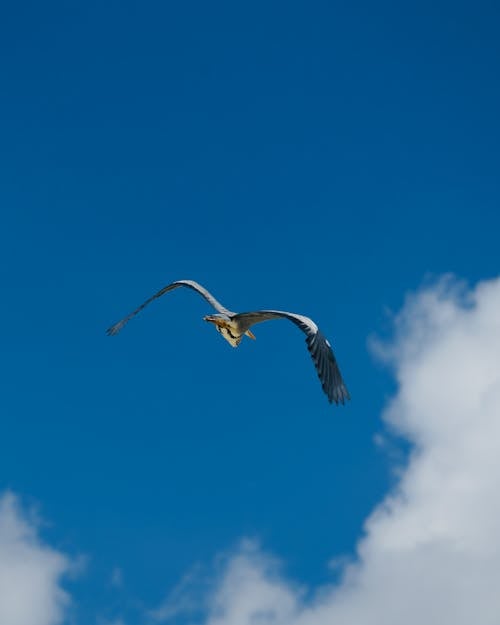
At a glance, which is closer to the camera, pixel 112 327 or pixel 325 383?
pixel 325 383

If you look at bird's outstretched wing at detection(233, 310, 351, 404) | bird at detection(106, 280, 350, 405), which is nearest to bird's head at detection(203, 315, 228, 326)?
bird at detection(106, 280, 350, 405)

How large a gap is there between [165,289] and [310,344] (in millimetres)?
12122

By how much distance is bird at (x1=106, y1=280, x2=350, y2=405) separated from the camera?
27641 mm

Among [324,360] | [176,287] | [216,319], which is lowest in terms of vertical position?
[324,360]

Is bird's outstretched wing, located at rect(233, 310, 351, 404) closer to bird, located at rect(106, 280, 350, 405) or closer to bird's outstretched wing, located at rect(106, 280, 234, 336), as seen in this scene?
bird, located at rect(106, 280, 350, 405)

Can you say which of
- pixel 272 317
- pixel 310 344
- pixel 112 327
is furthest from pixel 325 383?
pixel 112 327

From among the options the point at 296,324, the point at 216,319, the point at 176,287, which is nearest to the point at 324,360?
the point at 296,324

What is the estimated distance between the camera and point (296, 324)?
2861 centimetres

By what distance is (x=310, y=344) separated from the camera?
2753 centimetres

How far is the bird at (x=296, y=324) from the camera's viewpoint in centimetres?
2764

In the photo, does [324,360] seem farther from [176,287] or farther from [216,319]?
[176,287]

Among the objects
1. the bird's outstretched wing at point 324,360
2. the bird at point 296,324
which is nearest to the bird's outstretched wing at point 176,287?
the bird at point 296,324

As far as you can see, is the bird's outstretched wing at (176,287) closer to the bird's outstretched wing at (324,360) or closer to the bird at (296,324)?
the bird at (296,324)

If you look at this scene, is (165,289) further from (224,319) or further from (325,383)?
(325,383)
